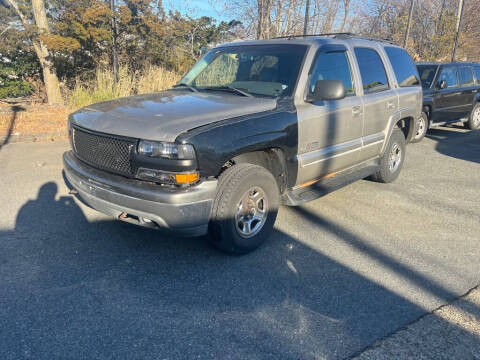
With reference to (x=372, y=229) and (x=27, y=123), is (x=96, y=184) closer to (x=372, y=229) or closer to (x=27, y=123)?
(x=372, y=229)

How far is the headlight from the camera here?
9.61 ft

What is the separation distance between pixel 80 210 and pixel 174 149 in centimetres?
213

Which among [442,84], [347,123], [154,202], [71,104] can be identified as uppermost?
[442,84]

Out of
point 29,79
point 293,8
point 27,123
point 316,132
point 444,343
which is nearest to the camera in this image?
point 444,343

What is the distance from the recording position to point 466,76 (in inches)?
412

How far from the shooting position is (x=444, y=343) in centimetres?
255

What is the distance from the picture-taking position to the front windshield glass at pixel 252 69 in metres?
4.06

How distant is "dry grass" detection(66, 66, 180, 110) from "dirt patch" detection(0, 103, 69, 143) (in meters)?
0.54

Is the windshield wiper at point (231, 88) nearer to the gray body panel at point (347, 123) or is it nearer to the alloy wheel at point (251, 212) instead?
the gray body panel at point (347, 123)

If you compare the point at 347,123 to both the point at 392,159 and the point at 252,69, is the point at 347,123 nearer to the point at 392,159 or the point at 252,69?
the point at 252,69

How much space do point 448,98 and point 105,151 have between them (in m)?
9.28

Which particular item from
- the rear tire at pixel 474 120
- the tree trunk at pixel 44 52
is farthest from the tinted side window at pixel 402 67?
the tree trunk at pixel 44 52

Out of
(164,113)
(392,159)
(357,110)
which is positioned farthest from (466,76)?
(164,113)

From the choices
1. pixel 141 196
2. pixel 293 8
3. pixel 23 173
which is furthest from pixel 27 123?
pixel 293 8
